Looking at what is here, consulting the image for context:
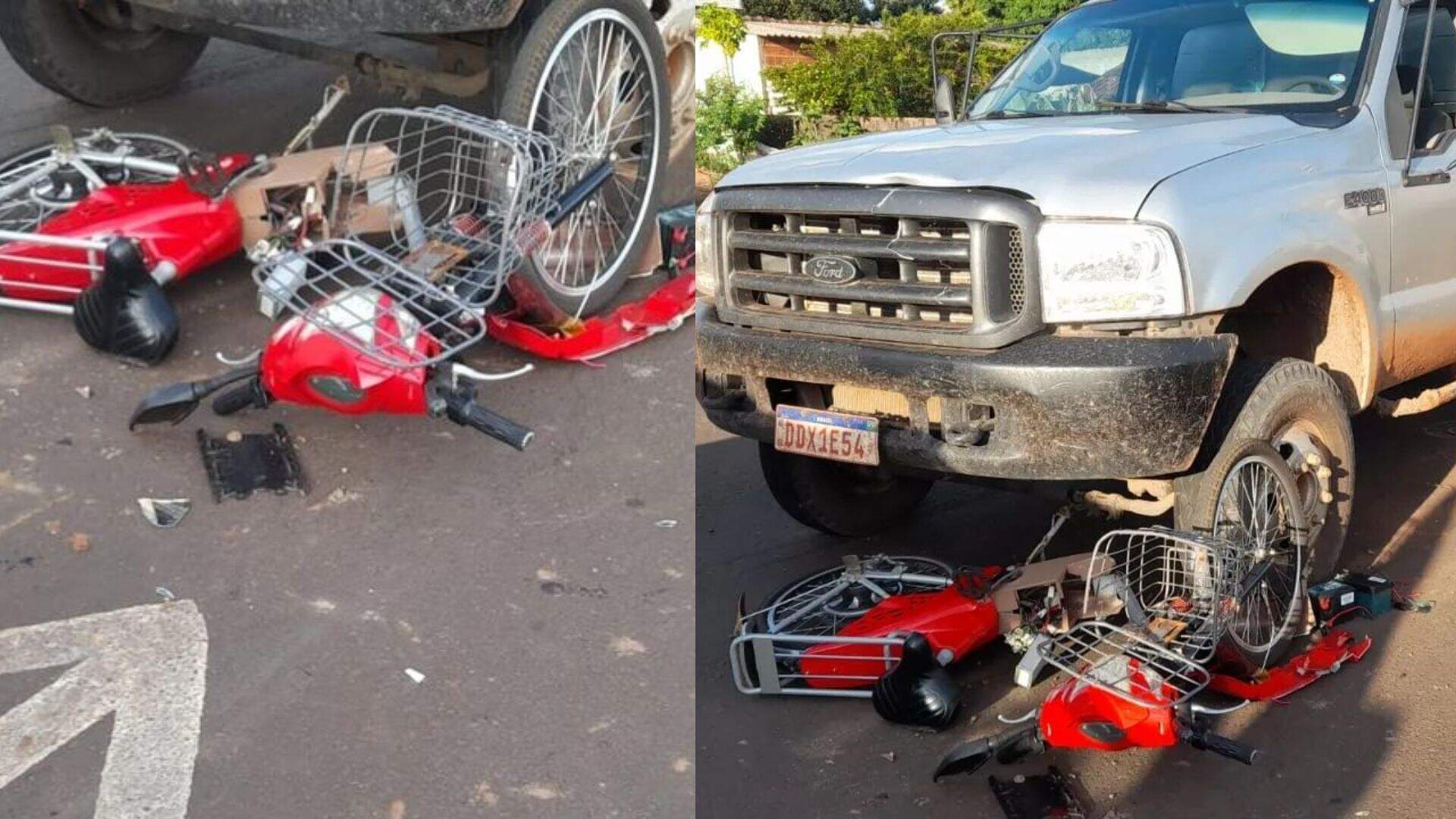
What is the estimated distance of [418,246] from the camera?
5699 mm

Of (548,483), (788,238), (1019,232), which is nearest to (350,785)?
(548,483)

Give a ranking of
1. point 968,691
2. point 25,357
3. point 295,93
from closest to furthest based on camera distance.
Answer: point 968,691, point 25,357, point 295,93

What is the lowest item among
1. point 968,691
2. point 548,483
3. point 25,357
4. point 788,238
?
point 968,691

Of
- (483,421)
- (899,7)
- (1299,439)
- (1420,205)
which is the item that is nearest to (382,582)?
(483,421)

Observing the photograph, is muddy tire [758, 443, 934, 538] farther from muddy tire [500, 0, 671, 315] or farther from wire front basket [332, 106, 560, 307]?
muddy tire [500, 0, 671, 315]

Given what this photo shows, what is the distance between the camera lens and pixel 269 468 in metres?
4.94

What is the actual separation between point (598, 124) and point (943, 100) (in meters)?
1.43

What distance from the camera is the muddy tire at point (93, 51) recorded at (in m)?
6.67

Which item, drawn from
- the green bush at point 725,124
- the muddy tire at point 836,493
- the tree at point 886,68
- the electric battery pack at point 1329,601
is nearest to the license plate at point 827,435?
the muddy tire at point 836,493

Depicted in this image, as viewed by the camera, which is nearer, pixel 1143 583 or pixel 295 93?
pixel 1143 583

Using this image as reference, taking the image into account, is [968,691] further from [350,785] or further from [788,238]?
[350,785]

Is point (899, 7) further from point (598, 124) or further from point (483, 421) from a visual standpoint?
point (483, 421)

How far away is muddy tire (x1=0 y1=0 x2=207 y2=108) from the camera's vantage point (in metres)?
6.67

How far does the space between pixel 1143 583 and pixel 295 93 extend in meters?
5.33
